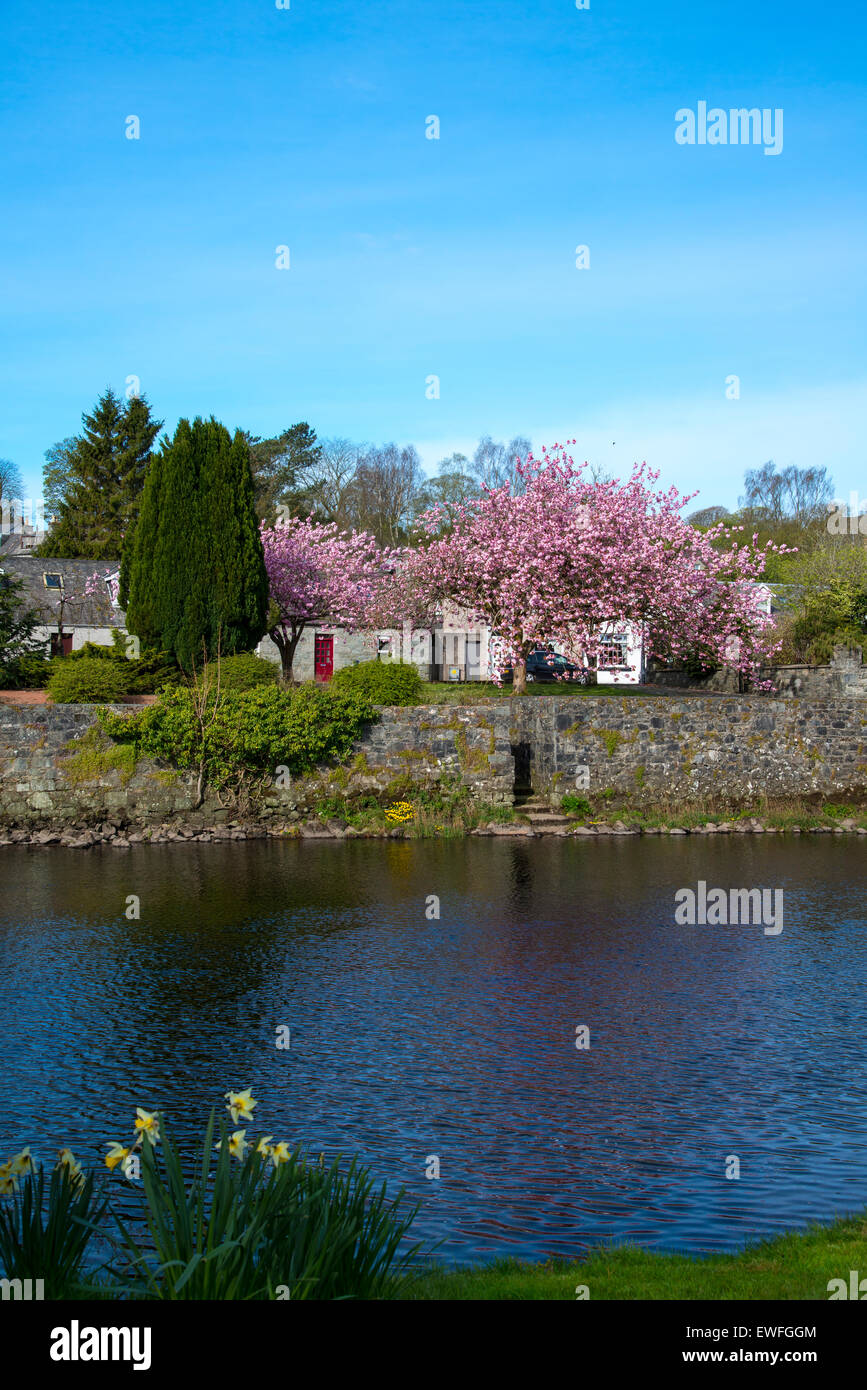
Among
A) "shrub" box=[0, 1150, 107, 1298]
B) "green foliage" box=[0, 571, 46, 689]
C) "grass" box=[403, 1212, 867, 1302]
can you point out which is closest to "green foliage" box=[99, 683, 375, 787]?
"green foliage" box=[0, 571, 46, 689]

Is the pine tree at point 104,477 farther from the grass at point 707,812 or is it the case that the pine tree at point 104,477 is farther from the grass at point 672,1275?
the grass at point 672,1275

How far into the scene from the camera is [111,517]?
65.2m

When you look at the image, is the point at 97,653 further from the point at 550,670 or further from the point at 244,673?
the point at 550,670

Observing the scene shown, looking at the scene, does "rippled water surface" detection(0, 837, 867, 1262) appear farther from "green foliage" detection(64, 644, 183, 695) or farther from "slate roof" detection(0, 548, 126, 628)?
"slate roof" detection(0, 548, 126, 628)

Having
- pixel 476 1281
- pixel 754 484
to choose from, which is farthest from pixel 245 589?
pixel 754 484

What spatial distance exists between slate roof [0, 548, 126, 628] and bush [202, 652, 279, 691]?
85.2ft

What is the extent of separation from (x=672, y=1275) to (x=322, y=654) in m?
49.9

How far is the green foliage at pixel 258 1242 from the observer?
4285 millimetres

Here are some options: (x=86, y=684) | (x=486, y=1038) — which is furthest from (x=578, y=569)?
(x=486, y=1038)

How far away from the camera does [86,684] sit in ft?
80.0

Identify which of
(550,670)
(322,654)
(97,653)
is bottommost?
(550,670)

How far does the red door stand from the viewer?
5406 cm
